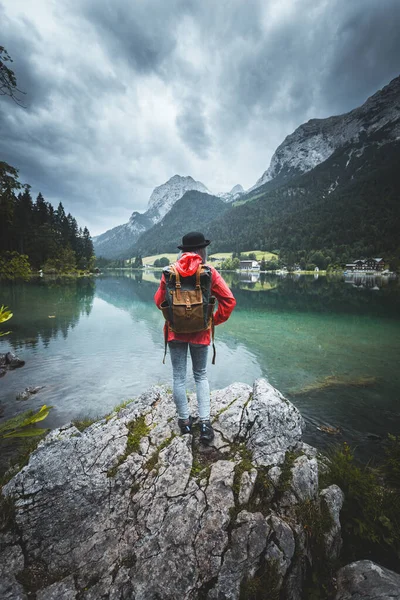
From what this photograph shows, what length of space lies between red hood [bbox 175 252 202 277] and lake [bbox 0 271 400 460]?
23.7ft

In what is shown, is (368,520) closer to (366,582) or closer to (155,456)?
(366,582)

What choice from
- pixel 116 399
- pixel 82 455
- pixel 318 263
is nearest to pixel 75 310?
pixel 116 399

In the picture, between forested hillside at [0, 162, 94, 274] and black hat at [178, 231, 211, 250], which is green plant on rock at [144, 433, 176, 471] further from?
forested hillside at [0, 162, 94, 274]

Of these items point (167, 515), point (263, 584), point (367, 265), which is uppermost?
point (167, 515)

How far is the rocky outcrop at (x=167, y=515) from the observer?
307 cm

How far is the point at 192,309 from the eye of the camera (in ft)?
13.6

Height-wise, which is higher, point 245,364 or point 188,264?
point 188,264

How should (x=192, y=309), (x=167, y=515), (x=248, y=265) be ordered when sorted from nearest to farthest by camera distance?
(x=167, y=515), (x=192, y=309), (x=248, y=265)

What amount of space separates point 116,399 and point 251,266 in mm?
179584

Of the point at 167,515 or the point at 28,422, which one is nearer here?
the point at 28,422

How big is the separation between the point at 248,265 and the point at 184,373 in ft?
608

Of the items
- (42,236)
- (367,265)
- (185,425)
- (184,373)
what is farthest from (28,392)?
(367,265)

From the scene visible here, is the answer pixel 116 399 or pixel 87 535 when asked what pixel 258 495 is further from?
pixel 116 399

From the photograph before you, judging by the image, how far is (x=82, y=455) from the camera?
14.5ft
